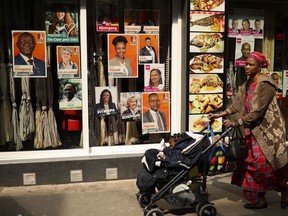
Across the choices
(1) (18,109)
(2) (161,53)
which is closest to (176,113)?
(2) (161,53)

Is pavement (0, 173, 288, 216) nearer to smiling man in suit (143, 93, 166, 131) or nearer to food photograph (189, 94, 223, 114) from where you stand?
smiling man in suit (143, 93, 166, 131)

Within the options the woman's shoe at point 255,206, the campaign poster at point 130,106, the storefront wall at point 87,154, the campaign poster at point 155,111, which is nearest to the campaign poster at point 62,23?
the storefront wall at point 87,154

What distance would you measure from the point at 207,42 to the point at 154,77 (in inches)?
39.5

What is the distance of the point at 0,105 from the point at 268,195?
13.7ft

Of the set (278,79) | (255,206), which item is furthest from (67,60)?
(278,79)

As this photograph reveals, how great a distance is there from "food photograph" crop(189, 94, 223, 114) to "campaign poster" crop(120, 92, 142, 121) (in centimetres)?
85

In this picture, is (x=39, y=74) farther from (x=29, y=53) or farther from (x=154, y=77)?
(x=154, y=77)

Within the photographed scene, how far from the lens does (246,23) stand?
6.08 m

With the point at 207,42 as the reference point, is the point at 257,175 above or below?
below

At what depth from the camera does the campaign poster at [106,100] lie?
5621mm

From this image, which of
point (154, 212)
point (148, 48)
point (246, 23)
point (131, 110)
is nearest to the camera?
point (154, 212)

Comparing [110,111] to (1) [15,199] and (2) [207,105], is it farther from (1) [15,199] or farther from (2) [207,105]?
(1) [15,199]

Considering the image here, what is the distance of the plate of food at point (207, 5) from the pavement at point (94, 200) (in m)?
2.68

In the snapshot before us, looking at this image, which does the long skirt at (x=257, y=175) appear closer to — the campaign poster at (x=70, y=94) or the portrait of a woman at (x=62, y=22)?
the campaign poster at (x=70, y=94)
